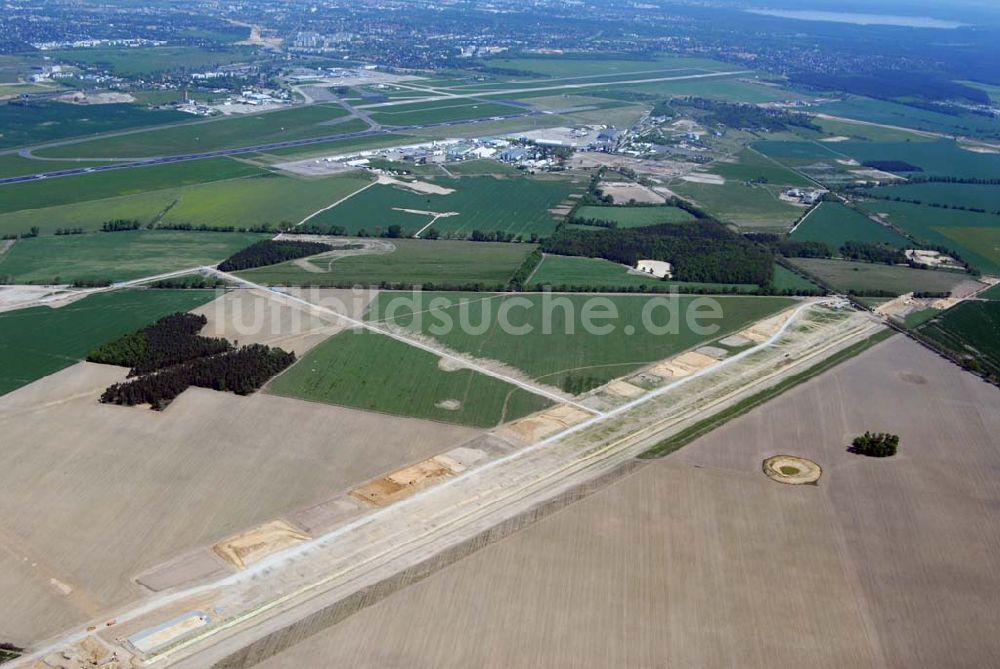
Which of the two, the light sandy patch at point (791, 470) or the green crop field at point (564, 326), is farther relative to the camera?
the green crop field at point (564, 326)

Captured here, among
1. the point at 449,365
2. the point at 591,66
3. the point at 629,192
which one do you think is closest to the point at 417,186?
the point at 629,192

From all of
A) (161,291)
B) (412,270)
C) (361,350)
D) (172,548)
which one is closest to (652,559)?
(172,548)

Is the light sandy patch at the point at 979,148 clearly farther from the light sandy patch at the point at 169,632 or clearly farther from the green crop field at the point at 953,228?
the light sandy patch at the point at 169,632

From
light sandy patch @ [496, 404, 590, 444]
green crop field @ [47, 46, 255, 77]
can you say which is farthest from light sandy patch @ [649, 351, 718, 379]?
green crop field @ [47, 46, 255, 77]

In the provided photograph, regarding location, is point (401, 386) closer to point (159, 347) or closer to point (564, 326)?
point (564, 326)

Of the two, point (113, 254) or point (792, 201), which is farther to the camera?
point (792, 201)

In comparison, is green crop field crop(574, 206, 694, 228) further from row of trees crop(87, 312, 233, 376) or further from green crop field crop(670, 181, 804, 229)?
row of trees crop(87, 312, 233, 376)

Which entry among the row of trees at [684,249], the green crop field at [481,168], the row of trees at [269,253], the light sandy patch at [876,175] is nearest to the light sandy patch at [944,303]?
the row of trees at [684,249]
